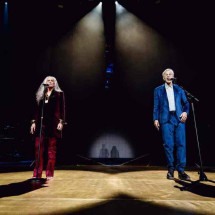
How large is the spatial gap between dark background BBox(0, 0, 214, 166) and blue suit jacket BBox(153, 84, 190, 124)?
2.57 metres

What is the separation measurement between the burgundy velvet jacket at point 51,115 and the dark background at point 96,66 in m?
2.45

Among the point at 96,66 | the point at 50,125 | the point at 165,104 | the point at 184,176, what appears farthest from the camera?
the point at 96,66

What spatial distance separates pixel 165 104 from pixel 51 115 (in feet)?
5.41

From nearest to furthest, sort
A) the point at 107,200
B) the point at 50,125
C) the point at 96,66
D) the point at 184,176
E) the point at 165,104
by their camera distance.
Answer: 1. the point at 107,200
2. the point at 184,176
3. the point at 50,125
4. the point at 165,104
5. the point at 96,66

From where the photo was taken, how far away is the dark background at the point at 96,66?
19.9ft

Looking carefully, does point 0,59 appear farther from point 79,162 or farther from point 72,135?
point 79,162

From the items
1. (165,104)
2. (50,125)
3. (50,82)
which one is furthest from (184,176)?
(50,82)

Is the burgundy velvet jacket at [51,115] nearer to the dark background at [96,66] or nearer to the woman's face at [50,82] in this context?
the woman's face at [50,82]

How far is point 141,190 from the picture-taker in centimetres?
236

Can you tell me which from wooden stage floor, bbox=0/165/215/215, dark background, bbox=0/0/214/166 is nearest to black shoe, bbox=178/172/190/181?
wooden stage floor, bbox=0/165/215/215

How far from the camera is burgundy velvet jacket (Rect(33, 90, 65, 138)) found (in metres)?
3.28

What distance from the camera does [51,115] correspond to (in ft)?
10.9

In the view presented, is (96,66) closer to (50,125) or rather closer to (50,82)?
(50,82)

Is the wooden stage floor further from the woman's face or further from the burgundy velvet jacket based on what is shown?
the woman's face
